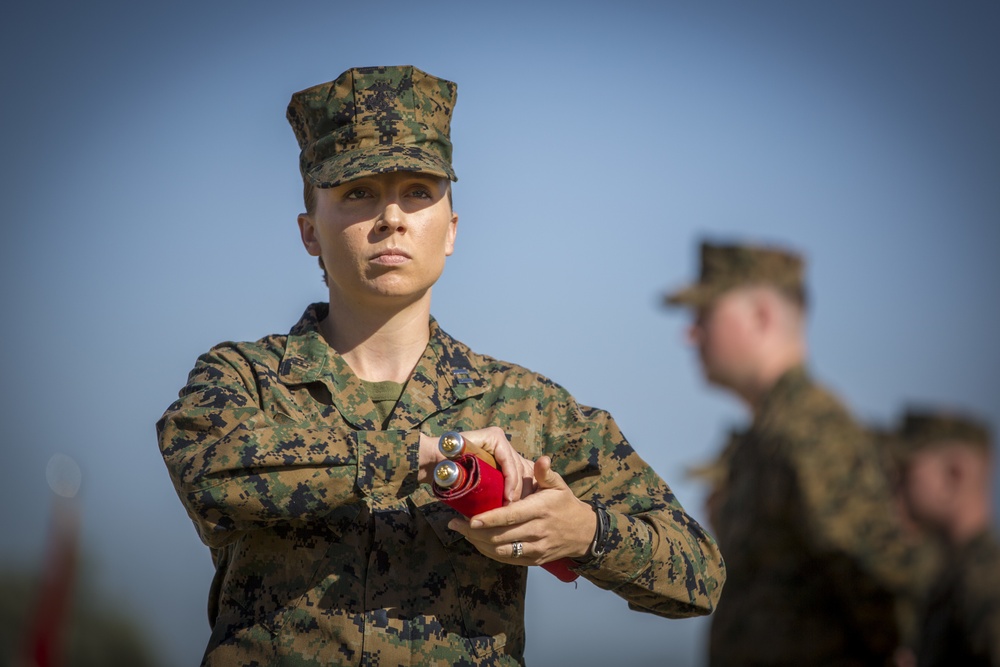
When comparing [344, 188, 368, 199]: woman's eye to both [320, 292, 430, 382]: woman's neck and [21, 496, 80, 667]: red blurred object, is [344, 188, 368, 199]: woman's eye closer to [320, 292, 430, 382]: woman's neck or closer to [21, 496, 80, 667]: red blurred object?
[320, 292, 430, 382]: woman's neck

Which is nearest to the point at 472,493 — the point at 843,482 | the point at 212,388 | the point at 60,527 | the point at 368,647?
the point at 368,647

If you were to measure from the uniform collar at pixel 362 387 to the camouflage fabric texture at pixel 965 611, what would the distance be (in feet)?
8.60

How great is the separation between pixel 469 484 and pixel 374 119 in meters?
1.45

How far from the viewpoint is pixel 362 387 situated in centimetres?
387

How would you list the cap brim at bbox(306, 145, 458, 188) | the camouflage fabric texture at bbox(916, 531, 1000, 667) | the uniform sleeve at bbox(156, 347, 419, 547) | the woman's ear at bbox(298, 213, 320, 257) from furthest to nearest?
the camouflage fabric texture at bbox(916, 531, 1000, 667), the woman's ear at bbox(298, 213, 320, 257), the cap brim at bbox(306, 145, 458, 188), the uniform sleeve at bbox(156, 347, 419, 547)

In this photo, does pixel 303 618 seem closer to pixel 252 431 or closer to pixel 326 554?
→ pixel 326 554

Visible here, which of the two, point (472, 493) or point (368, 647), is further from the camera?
point (368, 647)

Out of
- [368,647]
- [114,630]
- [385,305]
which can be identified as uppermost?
[385,305]

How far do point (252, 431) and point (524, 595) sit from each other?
1.07 metres

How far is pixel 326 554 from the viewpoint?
140 inches

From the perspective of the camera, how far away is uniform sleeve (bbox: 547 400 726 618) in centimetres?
348

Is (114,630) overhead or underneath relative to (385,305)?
underneath

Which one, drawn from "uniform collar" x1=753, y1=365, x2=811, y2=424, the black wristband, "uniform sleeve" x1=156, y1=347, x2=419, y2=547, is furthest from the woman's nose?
"uniform collar" x1=753, y1=365, x2=811, y2=424

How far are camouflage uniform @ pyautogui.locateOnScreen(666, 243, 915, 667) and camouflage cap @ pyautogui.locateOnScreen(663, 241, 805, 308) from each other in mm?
614
